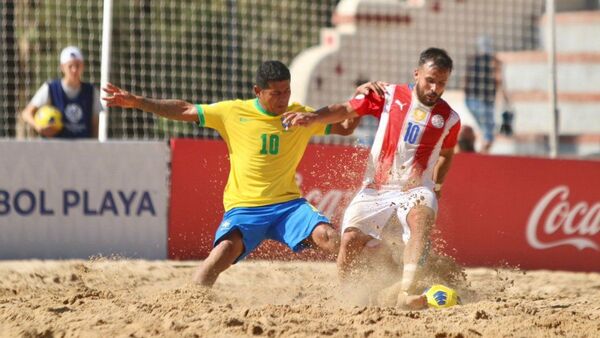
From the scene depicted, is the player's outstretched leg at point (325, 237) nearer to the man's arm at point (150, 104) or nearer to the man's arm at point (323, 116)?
the man's arm at point (323, 116)

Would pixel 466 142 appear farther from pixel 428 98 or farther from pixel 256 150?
pixel 256 150

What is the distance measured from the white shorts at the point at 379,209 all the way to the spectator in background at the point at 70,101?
482 centimetres

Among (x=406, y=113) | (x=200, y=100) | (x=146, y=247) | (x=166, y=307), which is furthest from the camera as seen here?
(x=200, y=100)

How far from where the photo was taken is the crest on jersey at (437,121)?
809cm

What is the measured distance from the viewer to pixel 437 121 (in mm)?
8102

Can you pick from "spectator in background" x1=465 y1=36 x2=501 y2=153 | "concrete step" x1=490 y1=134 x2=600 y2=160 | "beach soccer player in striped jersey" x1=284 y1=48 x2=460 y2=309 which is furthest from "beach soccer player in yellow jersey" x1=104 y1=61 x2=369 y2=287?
"spectator in background" x1=465 y1=36 x2=501 y2=153

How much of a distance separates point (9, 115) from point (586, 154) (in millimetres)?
7926

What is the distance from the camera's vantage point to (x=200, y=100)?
583 inches

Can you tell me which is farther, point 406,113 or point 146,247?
point 146,247

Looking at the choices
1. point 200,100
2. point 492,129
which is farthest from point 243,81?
point 492,129

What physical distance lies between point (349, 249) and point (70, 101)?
16.7 feet

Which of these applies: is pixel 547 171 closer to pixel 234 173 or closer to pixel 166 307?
pixel 234 173

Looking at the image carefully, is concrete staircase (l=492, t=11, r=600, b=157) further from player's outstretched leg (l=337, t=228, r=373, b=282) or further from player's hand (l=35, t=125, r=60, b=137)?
player's outstretched leg (l=337, t=228, r=373, b=282)

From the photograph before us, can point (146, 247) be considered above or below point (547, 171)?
below
